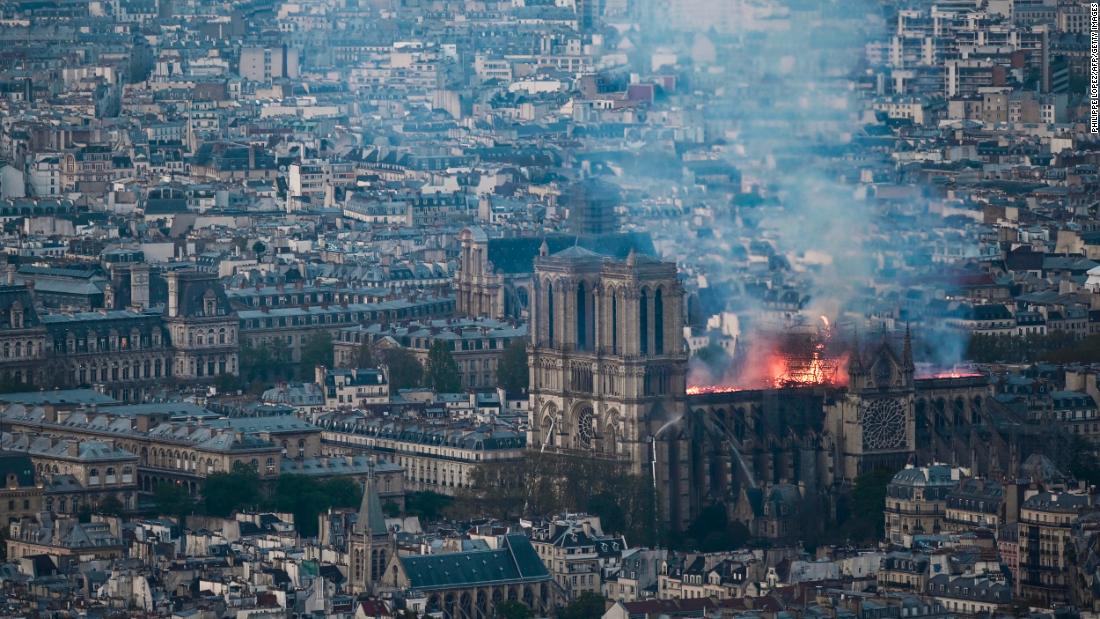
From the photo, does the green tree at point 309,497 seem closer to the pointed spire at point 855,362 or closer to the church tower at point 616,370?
the church tower at point 616,370

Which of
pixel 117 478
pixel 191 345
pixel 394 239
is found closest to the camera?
pixel 117 478

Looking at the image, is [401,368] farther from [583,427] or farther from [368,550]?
[368,550]

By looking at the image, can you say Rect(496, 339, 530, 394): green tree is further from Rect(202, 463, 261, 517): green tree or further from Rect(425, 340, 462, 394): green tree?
Rect(202, 463, 261, 517): green tree

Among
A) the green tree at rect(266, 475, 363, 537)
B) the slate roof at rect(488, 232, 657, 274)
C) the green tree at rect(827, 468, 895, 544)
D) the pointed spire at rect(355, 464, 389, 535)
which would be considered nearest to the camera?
the pointed spire at rect(355, 464, 389, 535)

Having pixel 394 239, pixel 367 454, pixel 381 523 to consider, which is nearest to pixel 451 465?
pixel 367 454

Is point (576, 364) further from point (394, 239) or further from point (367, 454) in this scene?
point (394, 239)

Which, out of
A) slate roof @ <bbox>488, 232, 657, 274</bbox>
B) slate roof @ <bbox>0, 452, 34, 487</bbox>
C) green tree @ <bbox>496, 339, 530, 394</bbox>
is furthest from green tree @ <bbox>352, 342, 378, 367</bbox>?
slate roof @ <bbox>0, 452, 34, 487</bbox>
